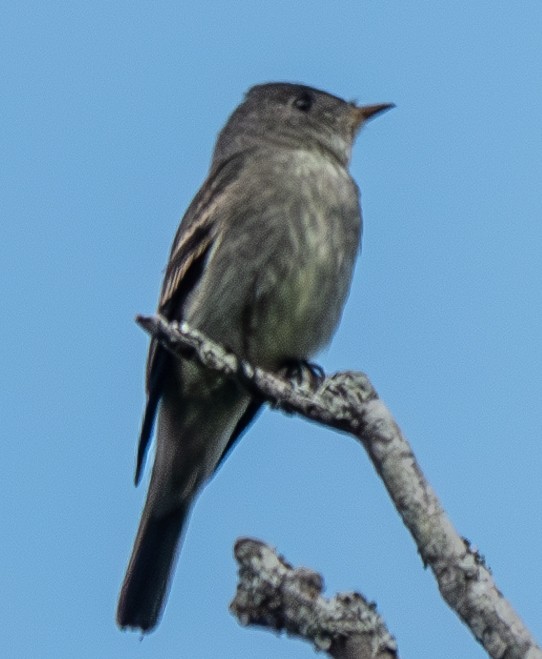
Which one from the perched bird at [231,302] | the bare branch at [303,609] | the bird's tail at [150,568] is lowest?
the bare branch at [303,609]

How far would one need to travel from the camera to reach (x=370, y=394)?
380 centimetres

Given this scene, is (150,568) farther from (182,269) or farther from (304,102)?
(304,102)

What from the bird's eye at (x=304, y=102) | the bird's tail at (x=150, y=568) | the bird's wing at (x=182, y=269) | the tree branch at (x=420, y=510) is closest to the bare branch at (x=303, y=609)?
the tree branch at (x=420, y=510)

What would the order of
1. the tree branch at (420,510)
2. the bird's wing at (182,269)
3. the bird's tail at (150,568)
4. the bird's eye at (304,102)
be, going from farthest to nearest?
the bird's eye at (304,102), the bird's wing at (182,269), the bird's tail at (150,568), the tree branch at (420,510)

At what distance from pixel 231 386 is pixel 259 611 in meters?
3.58

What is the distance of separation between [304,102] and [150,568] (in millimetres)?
3021

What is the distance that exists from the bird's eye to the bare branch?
199 inches

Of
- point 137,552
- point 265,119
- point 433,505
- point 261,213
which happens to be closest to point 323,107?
point 265,119

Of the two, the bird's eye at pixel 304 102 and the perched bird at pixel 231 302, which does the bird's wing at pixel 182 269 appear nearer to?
the perched bird at pixel 231 302

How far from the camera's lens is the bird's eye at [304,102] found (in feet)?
26.3

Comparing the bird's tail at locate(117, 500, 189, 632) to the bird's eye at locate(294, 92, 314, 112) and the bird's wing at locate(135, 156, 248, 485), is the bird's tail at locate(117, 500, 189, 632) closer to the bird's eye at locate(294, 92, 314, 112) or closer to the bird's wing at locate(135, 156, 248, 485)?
the bird's wing at locate(135, 156, 248, 485)

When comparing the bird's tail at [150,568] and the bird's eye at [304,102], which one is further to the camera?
the bird's eye at [304,102]

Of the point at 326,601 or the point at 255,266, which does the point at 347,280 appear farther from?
the point at 326,601

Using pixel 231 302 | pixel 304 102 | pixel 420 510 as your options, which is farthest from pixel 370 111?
pixel 420 510
